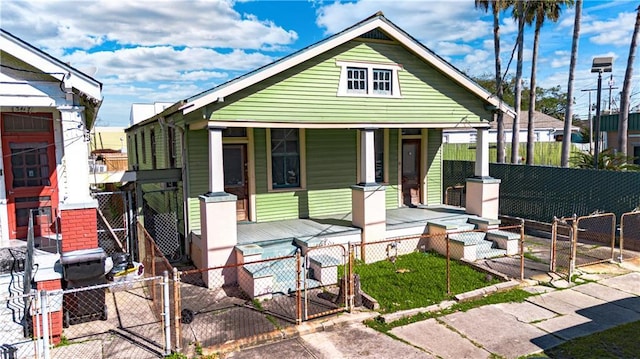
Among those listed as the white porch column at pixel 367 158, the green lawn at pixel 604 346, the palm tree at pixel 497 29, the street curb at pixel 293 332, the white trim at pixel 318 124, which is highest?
the palm tree at pixel 497 29

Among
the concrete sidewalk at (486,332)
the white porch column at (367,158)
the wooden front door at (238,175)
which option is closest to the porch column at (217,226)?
the wooden front door at (238,175)

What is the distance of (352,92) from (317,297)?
505 cm

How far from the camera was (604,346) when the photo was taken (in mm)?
5992

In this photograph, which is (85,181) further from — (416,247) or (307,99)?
(416,247)

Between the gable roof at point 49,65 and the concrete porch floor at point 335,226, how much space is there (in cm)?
412

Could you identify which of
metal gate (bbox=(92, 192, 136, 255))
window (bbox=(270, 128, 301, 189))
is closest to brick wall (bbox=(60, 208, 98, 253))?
metal gate (bbox=(92, 192, 136, 255))

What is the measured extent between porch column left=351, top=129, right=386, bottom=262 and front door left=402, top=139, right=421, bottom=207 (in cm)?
318

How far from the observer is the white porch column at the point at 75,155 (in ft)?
22.4

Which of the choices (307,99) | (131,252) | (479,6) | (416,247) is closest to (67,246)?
(131,252)

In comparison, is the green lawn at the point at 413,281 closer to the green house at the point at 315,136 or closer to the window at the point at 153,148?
the green house at the point at 315,136

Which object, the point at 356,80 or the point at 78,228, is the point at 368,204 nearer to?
the point at 356,80

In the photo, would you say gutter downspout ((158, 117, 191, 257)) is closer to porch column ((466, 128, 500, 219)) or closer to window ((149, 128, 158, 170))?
window ((149, 128, 158, 170))

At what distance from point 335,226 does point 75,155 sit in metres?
5.89

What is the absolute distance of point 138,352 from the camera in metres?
5.86
